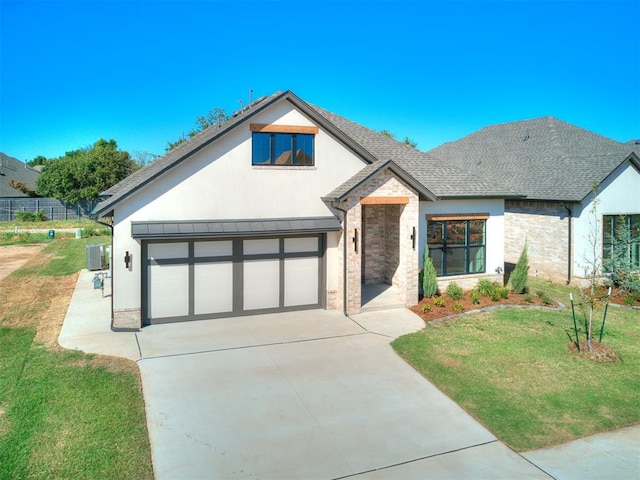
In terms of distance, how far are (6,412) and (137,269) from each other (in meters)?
5.32

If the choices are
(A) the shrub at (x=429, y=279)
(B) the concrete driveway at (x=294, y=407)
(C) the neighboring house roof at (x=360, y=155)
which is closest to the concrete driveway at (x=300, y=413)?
(B) the concrete driveway at (x=294, y=407)

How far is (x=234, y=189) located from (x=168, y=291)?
348 centimetres

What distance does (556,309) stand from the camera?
49.9 ft

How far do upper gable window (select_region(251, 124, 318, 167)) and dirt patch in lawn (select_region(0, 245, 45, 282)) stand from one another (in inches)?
537

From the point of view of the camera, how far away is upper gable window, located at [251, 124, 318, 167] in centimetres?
1410

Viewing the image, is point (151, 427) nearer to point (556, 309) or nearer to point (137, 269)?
point (137, 269)

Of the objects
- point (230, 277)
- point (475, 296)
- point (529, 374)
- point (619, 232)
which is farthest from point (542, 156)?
point (230, 277)

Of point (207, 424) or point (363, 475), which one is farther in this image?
point (207, 424)

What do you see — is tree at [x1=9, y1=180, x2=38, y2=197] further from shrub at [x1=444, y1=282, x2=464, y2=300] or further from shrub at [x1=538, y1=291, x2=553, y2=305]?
shrub at [x1=538, y1=291, x2=553, y2=305]

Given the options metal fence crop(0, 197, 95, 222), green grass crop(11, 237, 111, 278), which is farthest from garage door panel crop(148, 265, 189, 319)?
metal fence crop(0, 197, 95, 222)

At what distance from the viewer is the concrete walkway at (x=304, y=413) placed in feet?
22.0

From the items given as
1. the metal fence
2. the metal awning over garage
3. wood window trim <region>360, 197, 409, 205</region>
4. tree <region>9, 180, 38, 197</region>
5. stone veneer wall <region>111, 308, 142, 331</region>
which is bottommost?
stone veneer wall <region>111, 308, 142, 331</region>

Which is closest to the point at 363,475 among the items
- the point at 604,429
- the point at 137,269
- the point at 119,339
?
the point at 604,429

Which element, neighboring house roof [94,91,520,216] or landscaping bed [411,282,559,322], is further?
landscaping bed [411,282,559,322]
